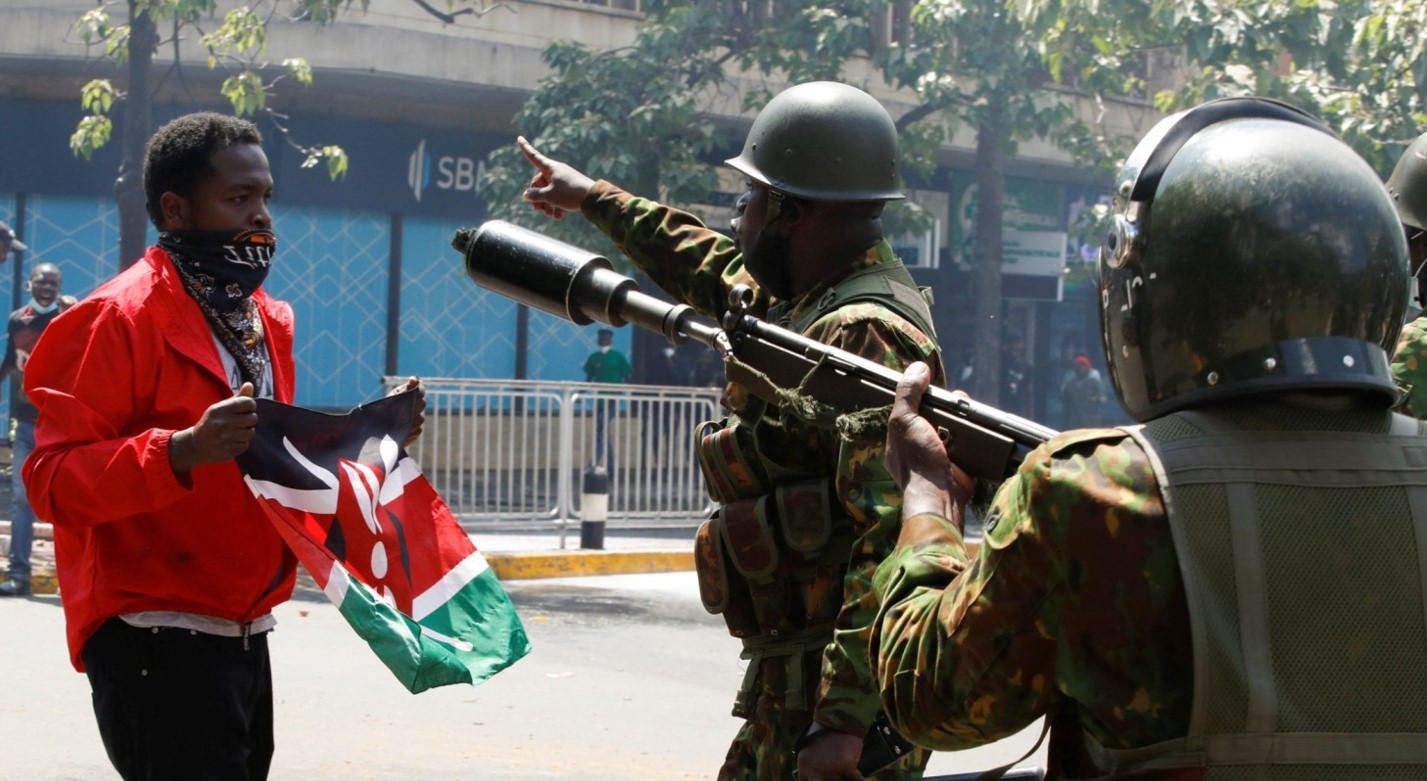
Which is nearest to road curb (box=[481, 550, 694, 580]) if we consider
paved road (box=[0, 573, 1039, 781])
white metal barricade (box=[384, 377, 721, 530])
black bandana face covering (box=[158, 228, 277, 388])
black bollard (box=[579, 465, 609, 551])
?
black bollard (box=[579, 465, 609, 551])

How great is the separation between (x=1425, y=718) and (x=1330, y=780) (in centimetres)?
12

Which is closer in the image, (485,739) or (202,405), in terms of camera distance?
(202,405)

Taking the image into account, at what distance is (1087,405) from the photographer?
21.7 m

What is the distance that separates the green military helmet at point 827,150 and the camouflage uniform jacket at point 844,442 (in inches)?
5.2

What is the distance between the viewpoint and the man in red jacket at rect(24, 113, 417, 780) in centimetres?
294

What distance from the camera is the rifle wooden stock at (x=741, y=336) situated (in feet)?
6.85

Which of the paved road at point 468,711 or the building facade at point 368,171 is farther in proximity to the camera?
the building facade at point 368,171

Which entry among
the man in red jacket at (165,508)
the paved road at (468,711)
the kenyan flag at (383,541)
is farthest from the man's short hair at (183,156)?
the paved road at (468,711)

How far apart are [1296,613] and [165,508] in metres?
2.09

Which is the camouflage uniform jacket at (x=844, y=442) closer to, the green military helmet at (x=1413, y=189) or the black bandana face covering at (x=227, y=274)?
the black bandana face covering at (x=227, y=274)

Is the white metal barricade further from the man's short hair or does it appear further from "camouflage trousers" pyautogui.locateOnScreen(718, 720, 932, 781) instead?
"camouflage trousers" pyautogui.locateOnScreen(718, 720, 932, 781)

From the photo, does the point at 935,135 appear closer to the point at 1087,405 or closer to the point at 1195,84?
the point at 1195,84

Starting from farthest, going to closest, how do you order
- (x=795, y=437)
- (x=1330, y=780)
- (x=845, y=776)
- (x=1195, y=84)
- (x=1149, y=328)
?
(x=1195, y=84)
(x=795, y=437)
(x=845, y=776)
(x=1149, y=328)
(x=1330, y=780)

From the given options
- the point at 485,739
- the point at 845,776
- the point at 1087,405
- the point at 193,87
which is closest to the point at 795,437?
the point at 845,776
